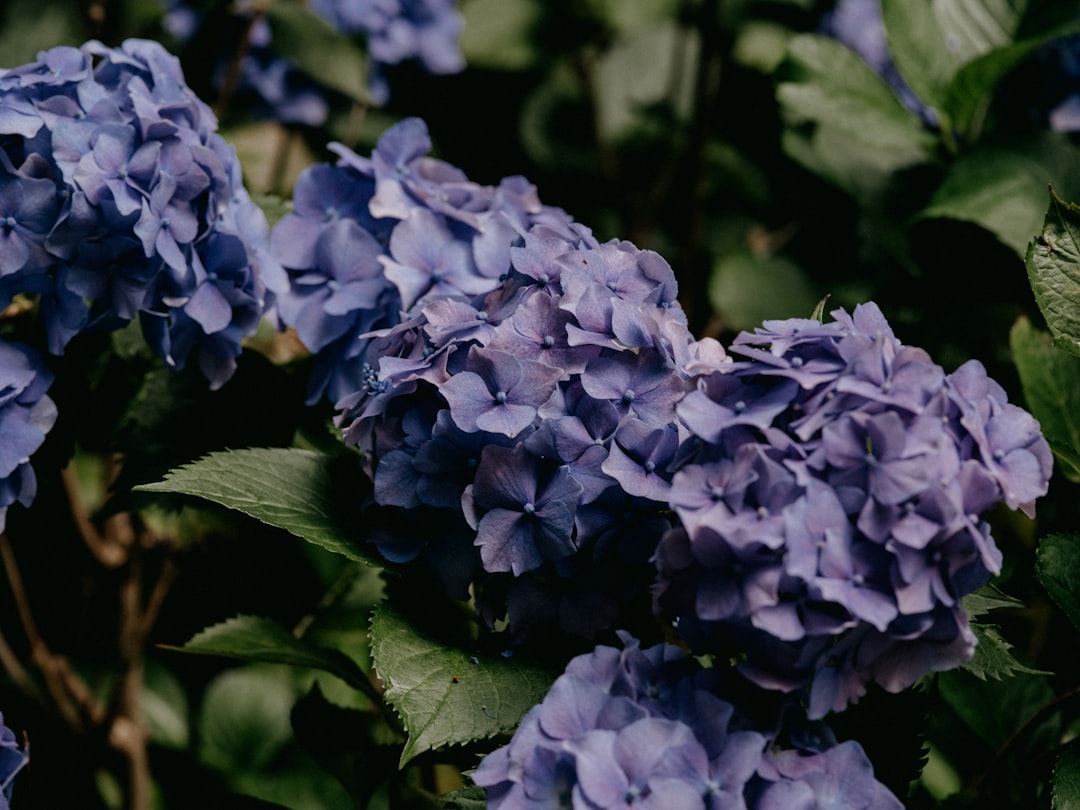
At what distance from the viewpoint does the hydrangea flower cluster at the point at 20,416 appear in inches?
37.9

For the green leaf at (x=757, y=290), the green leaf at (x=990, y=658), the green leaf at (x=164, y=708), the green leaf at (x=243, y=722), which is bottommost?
the green leaf at (x=164, y=708)

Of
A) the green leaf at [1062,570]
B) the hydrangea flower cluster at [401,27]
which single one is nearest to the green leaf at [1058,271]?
the green leaf at [1062,570]

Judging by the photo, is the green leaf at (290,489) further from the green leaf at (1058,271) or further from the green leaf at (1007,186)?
the green leaf at (1007,186)

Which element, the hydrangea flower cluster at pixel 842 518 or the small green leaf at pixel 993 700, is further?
the small green leaf at pixel 993 700

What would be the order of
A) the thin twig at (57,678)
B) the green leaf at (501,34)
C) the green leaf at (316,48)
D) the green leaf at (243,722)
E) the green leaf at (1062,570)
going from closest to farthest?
the green leaf at (1062,570) < the thin twig at (57,678) < the green leaf at (316,48) < the green leaf at (243,722) < the green leaf at (501,34)

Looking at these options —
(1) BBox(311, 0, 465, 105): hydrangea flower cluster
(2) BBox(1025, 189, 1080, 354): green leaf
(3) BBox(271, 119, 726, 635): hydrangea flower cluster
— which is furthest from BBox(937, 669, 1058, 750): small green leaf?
(1) BBox(311, 0, 465, 105): hydrangea flower cluster

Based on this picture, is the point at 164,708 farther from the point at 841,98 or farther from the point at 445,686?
the point at 841,98

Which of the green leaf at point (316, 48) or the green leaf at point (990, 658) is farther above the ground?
the green leaf at point (990, 658)

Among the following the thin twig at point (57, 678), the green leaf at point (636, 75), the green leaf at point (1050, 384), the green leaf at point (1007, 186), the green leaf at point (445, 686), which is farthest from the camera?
the green leaf at point (636, 75)

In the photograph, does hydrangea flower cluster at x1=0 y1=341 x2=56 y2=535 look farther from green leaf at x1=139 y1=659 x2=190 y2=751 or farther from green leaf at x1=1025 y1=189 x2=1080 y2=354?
green leaf at x1=139 y1=659 x2=190 y2=751

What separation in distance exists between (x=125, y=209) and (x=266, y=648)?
41 centimetres

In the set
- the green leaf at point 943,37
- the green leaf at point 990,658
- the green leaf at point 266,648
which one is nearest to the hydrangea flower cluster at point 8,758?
the green leaf at point 266,648

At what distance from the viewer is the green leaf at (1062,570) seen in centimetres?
90

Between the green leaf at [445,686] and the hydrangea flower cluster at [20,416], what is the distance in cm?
36
